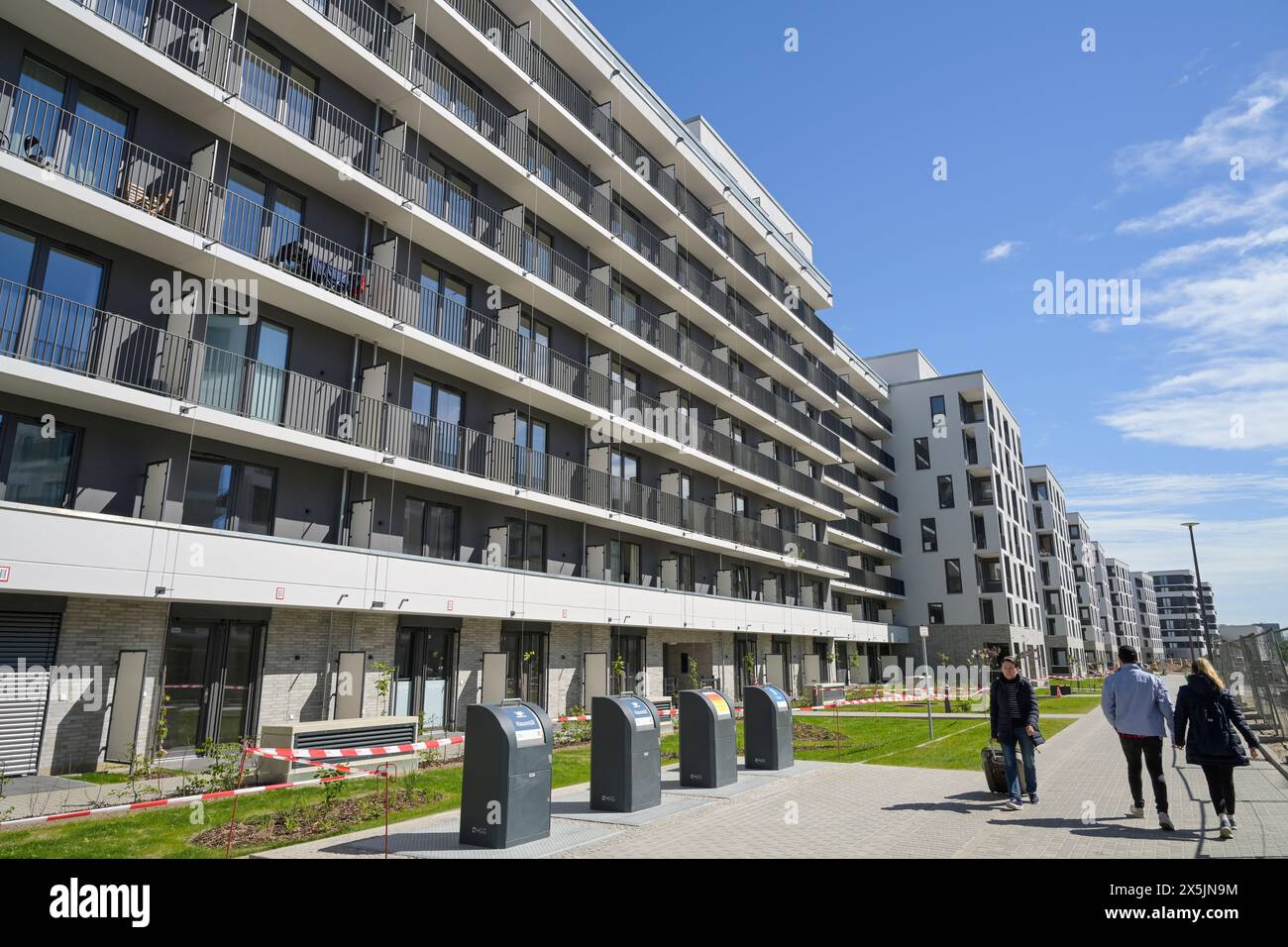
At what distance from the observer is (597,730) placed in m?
10.3

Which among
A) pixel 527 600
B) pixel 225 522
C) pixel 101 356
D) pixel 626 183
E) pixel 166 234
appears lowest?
pixel 527 600

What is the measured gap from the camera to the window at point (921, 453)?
5919cm

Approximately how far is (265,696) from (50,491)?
5384mm

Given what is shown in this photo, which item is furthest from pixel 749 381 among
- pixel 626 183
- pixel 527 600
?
pixel 527 600

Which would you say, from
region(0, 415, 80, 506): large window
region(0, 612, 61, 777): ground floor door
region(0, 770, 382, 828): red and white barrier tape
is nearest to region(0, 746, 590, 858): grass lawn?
region(0, 770, 382, 828): red and white barrier tape

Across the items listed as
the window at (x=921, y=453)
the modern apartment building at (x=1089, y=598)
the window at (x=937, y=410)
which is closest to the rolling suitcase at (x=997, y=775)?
the window at (x=921, y=453)

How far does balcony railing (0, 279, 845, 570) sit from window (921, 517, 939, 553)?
3866cm

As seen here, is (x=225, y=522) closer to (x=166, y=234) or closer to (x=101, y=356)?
(x=101, y=356)

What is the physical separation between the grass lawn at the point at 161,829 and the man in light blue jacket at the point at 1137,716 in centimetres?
814

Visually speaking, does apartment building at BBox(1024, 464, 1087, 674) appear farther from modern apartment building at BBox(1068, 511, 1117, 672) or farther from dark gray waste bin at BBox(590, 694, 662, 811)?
dark gray waste bin at BBox(590, 694, 662, 811)

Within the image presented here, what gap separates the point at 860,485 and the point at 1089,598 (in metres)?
64.6

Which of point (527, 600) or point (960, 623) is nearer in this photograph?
point (527, 600)

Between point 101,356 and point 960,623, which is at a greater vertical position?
point 101,356
